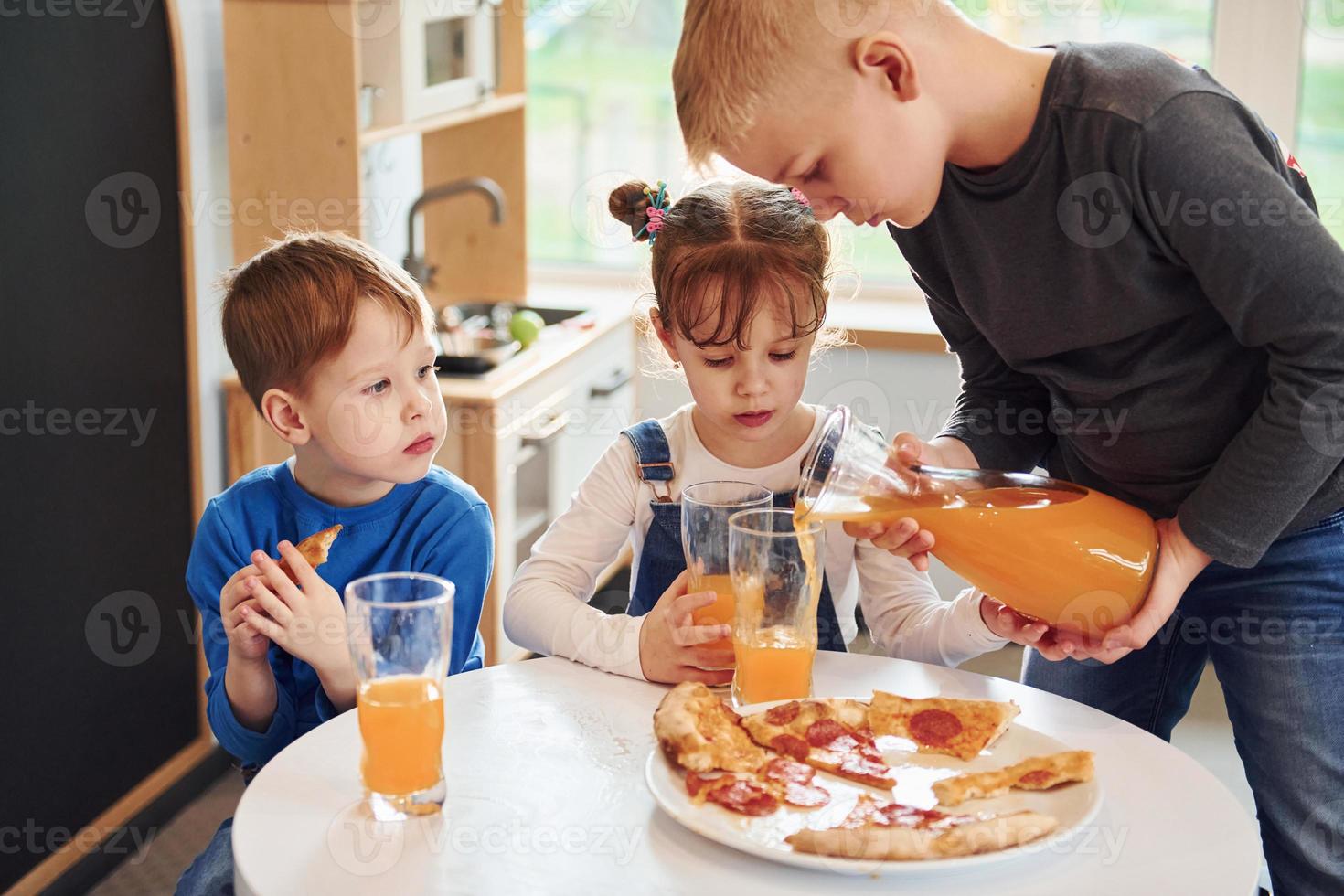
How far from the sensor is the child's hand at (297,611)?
3.90 feet

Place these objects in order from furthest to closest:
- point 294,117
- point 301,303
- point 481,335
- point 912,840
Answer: point 481,335 → point 294,117 → point 301,303 → point 912,840

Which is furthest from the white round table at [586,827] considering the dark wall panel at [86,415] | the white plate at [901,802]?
the dark wall panel at [86,415]

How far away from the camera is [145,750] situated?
2371mm

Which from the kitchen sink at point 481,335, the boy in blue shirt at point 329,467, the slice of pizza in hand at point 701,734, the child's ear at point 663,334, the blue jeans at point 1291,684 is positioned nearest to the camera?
the slice of pizza in hand at point 701,734

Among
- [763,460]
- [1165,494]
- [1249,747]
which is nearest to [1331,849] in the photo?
[1249,747]

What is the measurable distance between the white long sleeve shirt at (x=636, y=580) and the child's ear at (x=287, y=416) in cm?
27

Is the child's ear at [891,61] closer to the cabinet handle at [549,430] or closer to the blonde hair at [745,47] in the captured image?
the blonde hair at [745,47]

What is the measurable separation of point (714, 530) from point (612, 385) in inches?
76.8

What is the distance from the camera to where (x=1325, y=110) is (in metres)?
3.17

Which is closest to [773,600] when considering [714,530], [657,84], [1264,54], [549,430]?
[714,530]

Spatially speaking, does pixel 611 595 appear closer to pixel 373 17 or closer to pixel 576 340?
pixel 576 340

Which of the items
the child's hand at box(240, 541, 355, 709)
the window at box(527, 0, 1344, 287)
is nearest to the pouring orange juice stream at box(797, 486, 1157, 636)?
the child's hand at box(240, 541, 355, 709)

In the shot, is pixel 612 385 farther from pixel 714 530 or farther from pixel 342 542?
pixel 714 530

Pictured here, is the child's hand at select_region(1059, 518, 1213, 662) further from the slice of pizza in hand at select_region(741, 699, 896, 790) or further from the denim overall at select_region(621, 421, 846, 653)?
the denim overall at select_region(621, 421, 846, 653)
